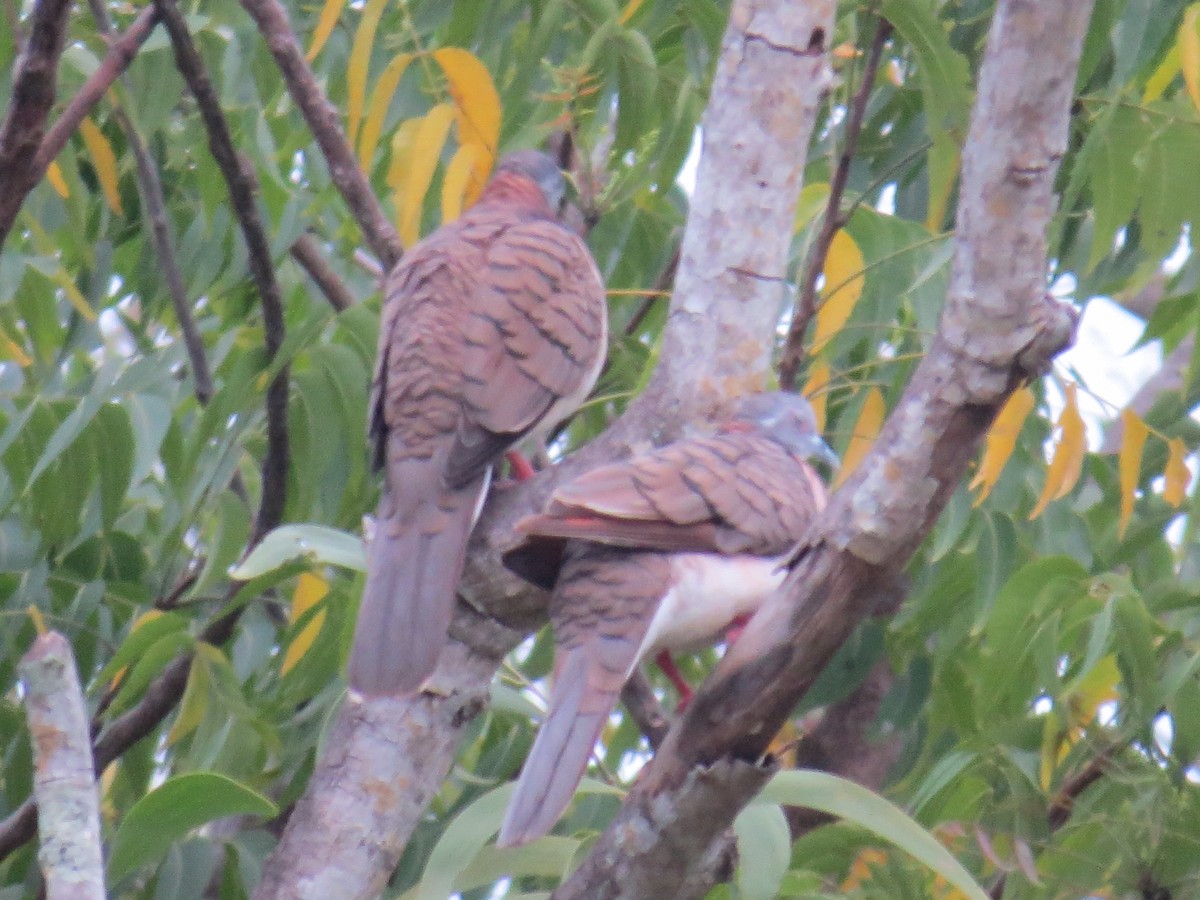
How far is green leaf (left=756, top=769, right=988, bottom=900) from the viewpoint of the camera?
7.99 feet

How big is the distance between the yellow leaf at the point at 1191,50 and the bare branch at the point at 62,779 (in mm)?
2036

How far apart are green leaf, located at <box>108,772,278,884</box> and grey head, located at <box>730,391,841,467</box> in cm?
114

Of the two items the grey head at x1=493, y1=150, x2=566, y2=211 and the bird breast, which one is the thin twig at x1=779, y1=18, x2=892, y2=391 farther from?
the grey head at x1=493, y1=150, x2=566, y2=211

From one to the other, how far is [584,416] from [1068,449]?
155 cm

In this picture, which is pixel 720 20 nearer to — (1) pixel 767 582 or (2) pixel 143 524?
(1) pixel 767 582

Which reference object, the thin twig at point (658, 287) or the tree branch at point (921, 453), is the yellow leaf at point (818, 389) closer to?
the thin twig at point (658, 287)

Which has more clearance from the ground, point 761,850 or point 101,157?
point 101,157

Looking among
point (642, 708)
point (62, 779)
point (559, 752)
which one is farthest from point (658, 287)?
point (62, 779)

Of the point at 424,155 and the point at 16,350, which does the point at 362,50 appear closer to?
the point at 424,155

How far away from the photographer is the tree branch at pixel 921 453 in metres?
1.86

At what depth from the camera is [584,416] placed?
422 cm

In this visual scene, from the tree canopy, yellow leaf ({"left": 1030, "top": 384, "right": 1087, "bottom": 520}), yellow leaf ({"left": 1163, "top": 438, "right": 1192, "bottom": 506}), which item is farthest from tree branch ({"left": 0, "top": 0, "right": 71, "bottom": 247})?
yellow leaf ({"left": 1163, "top": 438, "right": 1192, "bottom": 506})

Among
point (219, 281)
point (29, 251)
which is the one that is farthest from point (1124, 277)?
point (29, 251)

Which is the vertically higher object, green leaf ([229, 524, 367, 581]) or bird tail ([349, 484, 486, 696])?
green leaf ([229, 524, 367, 581])
